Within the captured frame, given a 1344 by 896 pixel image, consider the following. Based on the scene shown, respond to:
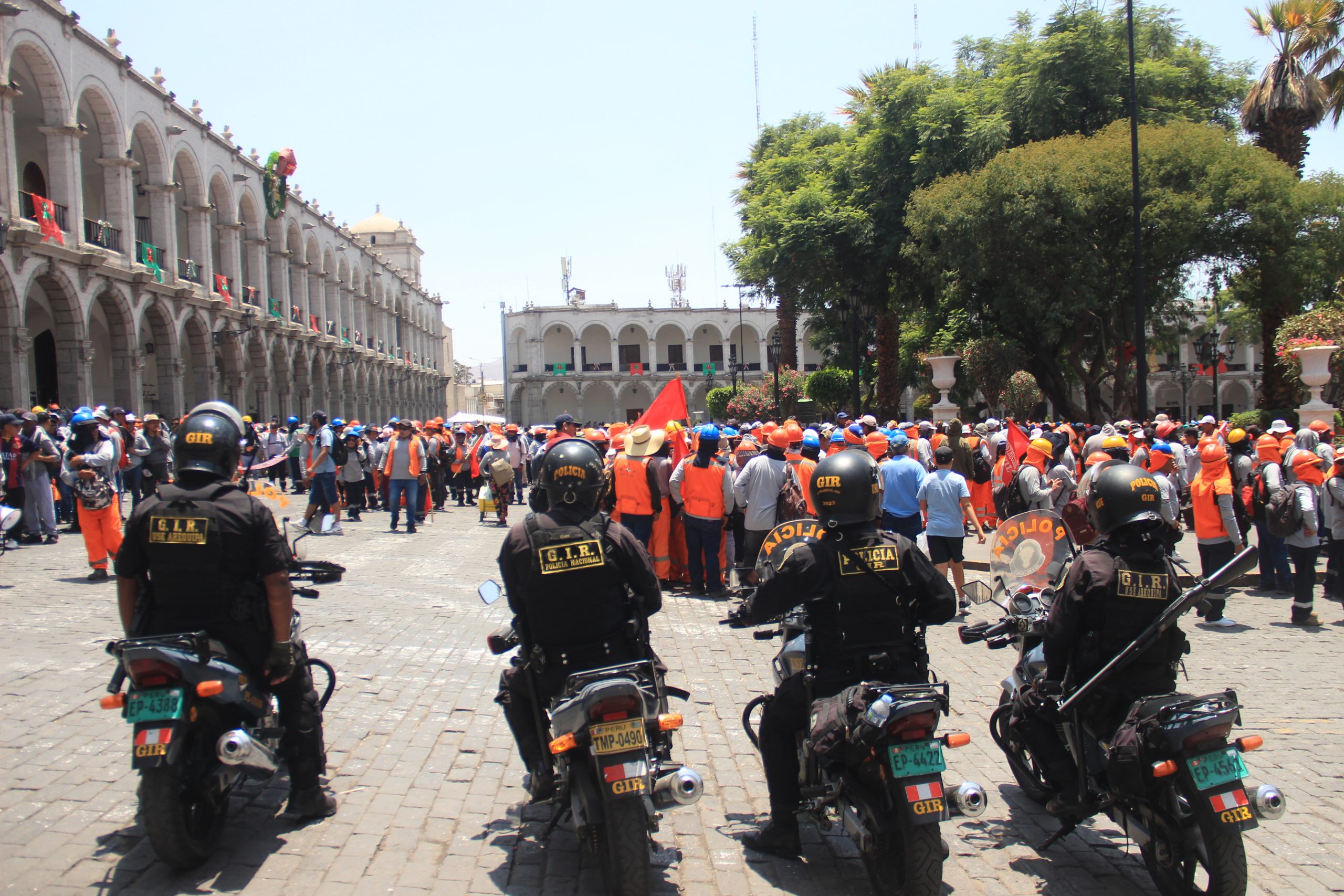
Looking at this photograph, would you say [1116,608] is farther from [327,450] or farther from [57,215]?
[57,215]

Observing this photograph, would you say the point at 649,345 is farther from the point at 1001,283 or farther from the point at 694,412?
the point at 1001,283

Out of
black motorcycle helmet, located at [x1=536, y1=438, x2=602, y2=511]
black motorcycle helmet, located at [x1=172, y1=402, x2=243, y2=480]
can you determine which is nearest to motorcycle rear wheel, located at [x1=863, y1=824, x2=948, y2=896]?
black motorcycle helmet, located at [x1=536, y1=438, x2=602, y2=511]

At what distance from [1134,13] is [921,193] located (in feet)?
Result: 27.5

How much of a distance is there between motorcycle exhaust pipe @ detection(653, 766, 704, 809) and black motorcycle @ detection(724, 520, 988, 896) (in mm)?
458

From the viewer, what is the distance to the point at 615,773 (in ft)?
11.0

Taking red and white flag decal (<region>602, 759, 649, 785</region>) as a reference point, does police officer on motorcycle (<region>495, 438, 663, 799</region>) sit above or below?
above

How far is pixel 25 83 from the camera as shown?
24.1 metres

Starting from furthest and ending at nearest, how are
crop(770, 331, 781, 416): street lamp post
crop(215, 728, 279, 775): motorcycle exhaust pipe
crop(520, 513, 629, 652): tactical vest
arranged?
crop(770, 331, 781, 416): street lamp post, crop(520, 513, 629, 652): tactical vest, crop(215, 728, 279, 775): motorcycle exhaust pipe

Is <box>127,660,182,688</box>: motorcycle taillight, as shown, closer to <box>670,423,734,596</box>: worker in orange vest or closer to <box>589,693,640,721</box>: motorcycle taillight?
<box>589,693,640,721</box>: motorcycle taillight

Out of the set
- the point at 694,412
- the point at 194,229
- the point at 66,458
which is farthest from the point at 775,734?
the point at 694,412

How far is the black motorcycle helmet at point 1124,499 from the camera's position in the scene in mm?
3693

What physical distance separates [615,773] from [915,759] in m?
1.02

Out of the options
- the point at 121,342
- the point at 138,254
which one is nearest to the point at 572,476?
the point at 121,342

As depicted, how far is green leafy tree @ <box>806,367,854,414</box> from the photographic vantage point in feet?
115
